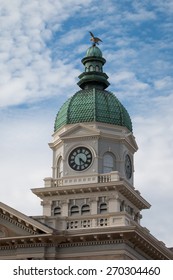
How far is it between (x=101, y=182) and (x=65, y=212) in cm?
389

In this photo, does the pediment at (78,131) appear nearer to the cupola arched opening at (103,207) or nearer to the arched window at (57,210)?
Result: the arched window at (57,210)

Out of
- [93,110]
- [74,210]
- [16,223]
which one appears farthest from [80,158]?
[16,223]

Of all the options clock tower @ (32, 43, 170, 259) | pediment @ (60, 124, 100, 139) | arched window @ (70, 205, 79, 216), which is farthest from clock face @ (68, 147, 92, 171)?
arched window @ (70, 205, 79, 216)

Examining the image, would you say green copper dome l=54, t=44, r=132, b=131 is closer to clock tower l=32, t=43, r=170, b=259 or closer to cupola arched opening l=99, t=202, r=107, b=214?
clock tower l=32, t=43, r=170, b=259

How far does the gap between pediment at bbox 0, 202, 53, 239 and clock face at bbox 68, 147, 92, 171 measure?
11.4 metres

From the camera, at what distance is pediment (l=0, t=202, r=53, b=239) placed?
4866cm

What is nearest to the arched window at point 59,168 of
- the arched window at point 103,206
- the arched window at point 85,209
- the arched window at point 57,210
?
the arched window at point 57,210

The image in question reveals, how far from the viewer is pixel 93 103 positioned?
64312 mm

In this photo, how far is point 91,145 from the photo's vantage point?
60969 millimetres

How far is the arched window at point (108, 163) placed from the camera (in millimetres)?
61000
